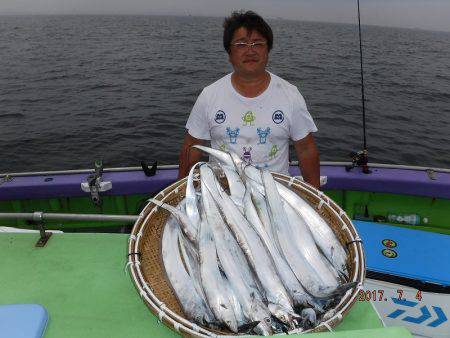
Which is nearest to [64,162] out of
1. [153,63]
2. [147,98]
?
[147,98]

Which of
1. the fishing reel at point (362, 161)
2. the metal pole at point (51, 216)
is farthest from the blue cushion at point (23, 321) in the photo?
the fishing reel at point (362, 161)

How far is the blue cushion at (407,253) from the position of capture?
116 inches

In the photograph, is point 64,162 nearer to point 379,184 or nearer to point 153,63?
point 379,184

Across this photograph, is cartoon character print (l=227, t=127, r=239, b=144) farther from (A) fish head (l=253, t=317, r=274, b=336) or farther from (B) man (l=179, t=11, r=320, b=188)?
(A) fish head (l=253, t=317, r=274, b=336)

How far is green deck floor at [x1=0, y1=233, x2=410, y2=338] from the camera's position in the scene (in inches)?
75.6

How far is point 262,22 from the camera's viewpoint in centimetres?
283

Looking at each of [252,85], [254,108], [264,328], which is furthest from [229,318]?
[252,85]

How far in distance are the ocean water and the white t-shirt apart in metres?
7.97

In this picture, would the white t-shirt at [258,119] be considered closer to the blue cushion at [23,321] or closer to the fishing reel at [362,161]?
the fishing reel at [362,161]

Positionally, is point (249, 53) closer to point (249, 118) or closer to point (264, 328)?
point (249, 118)

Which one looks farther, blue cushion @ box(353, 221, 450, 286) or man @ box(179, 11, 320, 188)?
blue cushion @ box(353, 221, 450, 286)

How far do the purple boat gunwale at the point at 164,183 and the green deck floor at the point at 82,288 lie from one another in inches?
71.1

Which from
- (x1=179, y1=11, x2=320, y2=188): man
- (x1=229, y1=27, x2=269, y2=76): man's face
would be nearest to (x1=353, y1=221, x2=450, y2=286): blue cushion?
(x1=179, y1=11, x2=320, y2=188): man

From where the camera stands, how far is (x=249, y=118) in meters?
3.01
